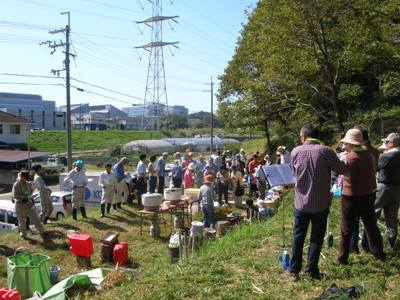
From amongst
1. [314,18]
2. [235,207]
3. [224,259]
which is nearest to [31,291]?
[224,259]

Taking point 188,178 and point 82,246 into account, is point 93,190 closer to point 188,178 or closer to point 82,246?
point 188,178

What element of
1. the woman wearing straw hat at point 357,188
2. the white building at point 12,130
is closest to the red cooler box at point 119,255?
the woman wearing straw hat at point 357,188

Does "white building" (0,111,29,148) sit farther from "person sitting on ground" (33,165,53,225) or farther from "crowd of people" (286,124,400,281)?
"crowd of people" (286,124,400,281)

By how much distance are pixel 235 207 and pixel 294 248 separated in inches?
400

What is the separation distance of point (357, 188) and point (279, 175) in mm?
1541

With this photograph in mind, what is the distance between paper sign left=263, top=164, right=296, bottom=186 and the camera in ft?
21.5

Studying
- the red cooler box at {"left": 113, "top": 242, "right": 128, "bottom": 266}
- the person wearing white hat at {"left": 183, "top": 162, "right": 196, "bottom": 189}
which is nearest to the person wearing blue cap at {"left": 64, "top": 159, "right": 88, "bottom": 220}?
the red cooler box at {"left": 113, "top": 242, "right": 128, "bottom": 266}

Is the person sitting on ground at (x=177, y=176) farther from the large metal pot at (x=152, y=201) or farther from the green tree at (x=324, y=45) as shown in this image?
the green tree at (x=324, y=45)

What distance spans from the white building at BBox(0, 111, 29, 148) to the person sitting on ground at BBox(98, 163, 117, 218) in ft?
122

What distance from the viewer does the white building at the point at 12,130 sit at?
156ft

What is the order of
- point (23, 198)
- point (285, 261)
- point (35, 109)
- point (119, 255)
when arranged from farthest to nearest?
point (35, 109), point (23, 198), point (119, 255), point (285, 261)

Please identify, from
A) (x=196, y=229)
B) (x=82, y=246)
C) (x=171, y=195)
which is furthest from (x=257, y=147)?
(x=82, y=246)

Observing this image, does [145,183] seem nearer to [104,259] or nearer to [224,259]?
[104,259]

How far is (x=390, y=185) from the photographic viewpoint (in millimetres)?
6129
